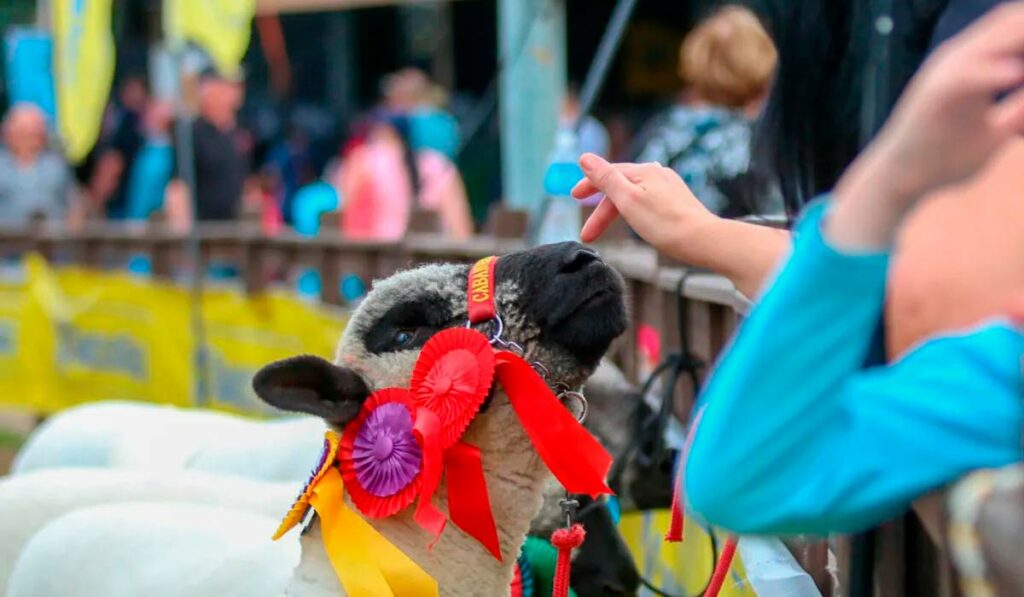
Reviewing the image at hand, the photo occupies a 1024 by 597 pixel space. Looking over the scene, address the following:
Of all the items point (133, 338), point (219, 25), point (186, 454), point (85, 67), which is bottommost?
point (133, 338)

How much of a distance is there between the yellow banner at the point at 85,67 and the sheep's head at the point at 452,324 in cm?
522

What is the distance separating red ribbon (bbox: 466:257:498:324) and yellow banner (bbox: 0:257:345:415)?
3.78 metres

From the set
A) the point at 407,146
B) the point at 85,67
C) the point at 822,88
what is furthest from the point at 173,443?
the point at 407,146

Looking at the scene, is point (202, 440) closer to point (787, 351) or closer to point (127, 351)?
point (787, 351)

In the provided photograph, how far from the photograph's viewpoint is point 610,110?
14.3 m

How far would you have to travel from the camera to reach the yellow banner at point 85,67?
709cm

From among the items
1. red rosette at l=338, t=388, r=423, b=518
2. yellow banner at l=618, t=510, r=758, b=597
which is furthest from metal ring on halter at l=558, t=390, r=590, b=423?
yellow banner at l=618, t=510, r=758, b=597

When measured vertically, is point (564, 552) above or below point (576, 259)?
below

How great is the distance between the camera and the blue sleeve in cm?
121

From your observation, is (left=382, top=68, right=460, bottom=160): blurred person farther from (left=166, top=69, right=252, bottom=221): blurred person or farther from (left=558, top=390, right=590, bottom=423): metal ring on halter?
(left=558, top=390, right=590, bottom=423): metal ring on halter

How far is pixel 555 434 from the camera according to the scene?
2156 mm

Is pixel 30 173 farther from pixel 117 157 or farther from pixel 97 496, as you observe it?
pixel 97 496

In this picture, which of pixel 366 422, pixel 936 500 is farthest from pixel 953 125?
pixel 366 422

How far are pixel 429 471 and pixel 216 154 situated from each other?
691 centimetres
